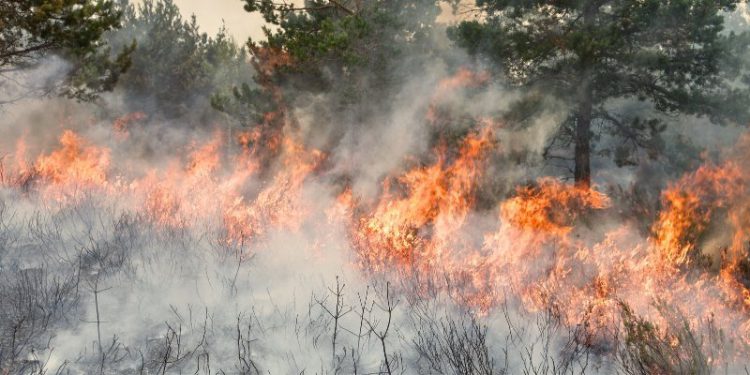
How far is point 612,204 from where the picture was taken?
1051 cm

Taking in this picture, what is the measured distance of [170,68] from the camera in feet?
74.2

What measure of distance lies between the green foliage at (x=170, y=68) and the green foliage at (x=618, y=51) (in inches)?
634

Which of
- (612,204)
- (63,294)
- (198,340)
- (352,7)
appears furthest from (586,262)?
(352,7)

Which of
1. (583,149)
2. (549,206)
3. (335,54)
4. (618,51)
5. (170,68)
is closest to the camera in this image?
(618,51)

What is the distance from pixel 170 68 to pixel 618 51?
19130mm

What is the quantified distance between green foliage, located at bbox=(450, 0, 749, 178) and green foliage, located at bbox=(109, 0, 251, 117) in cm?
1610

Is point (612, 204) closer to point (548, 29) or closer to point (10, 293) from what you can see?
point (548, 29)

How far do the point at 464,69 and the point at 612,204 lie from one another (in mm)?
4409

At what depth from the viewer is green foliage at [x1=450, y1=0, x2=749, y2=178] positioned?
896 cm

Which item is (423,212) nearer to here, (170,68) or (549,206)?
(549,206)

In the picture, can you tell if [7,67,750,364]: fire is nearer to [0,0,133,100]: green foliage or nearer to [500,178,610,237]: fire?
[500,178,610,237]: fire

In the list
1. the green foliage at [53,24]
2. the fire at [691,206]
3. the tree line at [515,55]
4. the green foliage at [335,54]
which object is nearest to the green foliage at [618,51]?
the tree line at [515,55]

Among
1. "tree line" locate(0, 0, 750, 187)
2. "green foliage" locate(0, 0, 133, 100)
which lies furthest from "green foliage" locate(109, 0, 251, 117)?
"green foliage" locate(0, 0, 133, 100)

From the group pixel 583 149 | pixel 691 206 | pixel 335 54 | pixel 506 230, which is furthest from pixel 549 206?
pixel 335 54
